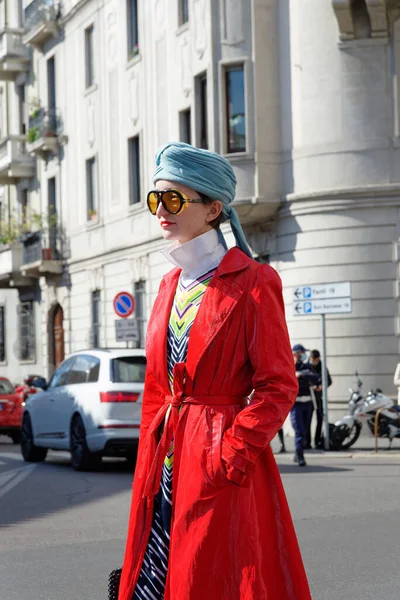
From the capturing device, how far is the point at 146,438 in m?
4.04

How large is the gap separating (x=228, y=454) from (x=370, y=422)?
16.7 meters

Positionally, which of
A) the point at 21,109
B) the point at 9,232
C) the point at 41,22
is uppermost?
the point at 41,22

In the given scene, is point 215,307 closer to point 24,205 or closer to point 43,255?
point 43,255

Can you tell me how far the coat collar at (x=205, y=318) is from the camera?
3.89m

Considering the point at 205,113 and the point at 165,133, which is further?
the point at 165,133

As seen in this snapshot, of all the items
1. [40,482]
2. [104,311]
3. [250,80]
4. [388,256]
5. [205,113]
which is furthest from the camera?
[104,311]

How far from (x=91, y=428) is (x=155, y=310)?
41.6 feet

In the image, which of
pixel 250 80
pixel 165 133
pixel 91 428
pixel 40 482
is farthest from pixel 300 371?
pixel 165 133

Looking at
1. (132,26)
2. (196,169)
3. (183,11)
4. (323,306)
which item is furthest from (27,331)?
(196,169)

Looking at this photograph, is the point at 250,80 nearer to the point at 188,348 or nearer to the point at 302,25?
the point at 302,25

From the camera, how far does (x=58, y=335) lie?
39125mm

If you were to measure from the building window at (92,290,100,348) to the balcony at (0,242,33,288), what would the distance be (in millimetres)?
5428

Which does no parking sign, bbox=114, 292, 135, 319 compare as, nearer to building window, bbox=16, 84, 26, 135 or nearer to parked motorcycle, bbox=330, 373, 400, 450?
parked motorcycle, bbox=330, 373, 400, 450

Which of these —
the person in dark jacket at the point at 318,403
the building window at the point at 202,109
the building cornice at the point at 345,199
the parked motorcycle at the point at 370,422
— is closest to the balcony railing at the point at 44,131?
the building window at the point at 202,109
